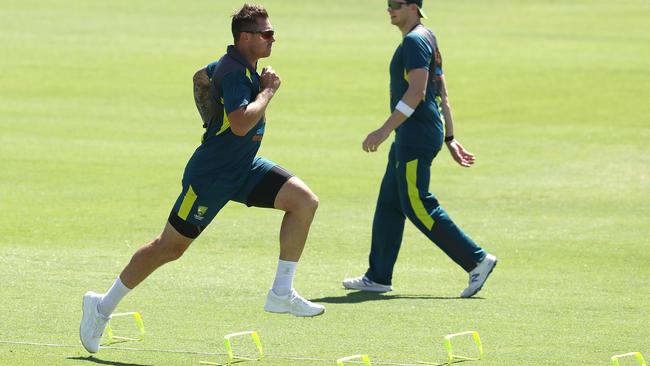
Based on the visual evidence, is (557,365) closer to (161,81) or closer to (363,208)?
(363,208)

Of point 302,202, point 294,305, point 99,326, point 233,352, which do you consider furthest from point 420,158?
point 99,326

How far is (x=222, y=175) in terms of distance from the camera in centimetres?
829

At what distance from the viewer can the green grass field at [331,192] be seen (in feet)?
28.6

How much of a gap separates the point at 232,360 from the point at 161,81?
17544mm

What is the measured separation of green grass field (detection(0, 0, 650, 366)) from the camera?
870 centimetres

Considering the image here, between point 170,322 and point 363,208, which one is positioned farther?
point 363,208

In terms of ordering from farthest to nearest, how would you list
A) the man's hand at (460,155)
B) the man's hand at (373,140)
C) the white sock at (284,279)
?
the man's hand at (460,155)
the man's hand at (373,140)
the white sock at (284,279)

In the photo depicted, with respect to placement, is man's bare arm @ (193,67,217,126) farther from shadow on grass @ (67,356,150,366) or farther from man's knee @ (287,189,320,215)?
shadow on grass @ (67,356,150,366)

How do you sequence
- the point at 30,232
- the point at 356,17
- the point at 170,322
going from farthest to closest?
the point at 356,17, the point at 30,232, the point at 170,322

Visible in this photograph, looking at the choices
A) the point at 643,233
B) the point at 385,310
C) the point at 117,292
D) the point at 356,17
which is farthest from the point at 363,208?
the point at 356,17

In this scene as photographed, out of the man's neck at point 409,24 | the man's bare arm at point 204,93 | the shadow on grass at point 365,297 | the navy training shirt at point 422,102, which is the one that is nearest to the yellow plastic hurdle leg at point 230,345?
the man's bare arm at point 204,93

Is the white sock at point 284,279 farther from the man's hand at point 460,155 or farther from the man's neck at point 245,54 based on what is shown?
the man's hand at point 460,155

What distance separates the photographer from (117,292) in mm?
8219

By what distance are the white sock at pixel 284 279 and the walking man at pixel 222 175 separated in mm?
264
